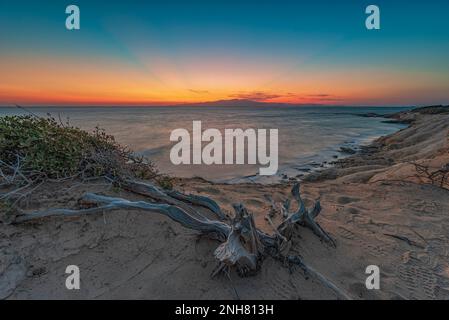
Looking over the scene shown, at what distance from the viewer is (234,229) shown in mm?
3129

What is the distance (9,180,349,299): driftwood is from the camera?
3006 mm

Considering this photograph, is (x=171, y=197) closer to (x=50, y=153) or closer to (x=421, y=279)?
(x=50, y=153)

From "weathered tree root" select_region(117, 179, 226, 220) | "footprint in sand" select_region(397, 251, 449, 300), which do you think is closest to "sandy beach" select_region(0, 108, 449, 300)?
"footprint in sand" select_region(397, 251, 449, 300)

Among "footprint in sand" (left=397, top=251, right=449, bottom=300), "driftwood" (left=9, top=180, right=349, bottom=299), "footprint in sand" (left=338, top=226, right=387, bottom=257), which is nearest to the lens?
"driftwood" (left=9, top=180, right=349, bottom=299)

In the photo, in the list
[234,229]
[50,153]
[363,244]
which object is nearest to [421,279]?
[363,244]

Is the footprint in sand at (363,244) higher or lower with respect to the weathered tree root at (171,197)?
lower

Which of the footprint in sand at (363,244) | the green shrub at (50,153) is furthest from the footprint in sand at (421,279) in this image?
the green shrub at (50,153)

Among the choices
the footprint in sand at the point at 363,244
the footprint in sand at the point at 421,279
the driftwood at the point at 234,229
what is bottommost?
the footprint in sand at the point at 421,279

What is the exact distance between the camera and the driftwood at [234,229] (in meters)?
3.01

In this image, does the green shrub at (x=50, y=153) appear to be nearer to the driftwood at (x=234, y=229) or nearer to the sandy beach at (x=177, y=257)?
the sandy beach at (x=177, y=257)

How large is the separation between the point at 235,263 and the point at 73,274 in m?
1.68

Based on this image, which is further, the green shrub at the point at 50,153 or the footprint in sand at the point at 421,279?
the green shrub at the point at 50,153

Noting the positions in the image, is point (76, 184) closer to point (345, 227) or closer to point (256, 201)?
point (256, 201)

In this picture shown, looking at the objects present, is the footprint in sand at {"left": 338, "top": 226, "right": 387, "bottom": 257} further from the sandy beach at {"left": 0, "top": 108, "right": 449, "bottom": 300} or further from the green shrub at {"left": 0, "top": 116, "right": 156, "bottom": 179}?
the green shrub at {"left": 0, "top": 116, "right": 156, "bottom": 179}
